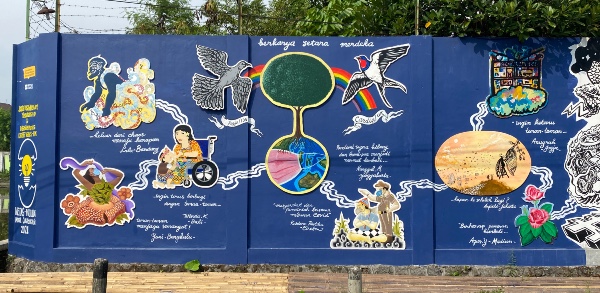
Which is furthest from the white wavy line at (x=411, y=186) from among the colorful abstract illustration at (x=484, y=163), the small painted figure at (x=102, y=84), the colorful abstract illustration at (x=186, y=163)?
the small painted figure at (x=102, y=84)

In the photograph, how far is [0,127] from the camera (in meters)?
56.2

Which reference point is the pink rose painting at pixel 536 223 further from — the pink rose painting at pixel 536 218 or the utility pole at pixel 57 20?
the utility pole at pixel 57 20

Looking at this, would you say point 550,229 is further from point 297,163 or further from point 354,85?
point 297,163

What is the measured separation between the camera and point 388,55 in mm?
10117

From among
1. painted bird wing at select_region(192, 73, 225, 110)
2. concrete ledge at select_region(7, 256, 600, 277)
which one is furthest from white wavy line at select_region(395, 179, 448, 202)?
painted bird wing at select_region(192, 73, 225, 110)

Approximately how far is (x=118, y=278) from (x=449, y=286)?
4.32 metres

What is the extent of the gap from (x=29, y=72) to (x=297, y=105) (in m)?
3.93

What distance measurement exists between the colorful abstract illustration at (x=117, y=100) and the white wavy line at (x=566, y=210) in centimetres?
578

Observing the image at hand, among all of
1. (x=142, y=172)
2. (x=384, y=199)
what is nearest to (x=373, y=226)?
(x=384, y=199)

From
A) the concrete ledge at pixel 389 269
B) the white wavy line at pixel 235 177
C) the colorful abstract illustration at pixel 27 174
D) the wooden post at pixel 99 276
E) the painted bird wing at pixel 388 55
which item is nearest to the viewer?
the wooden post at pixel 99 276

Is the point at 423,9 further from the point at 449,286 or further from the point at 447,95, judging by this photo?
the point at 449,286

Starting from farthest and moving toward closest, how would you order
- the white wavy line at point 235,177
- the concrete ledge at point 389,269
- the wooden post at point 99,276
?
the white wavy line at point 235,177 < the concrete ledge at point 389,269 < the wooden post at point 99,276

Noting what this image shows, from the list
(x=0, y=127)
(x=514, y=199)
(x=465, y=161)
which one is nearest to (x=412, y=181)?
(x=465, y=161)

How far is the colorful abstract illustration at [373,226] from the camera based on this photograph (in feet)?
32.7
